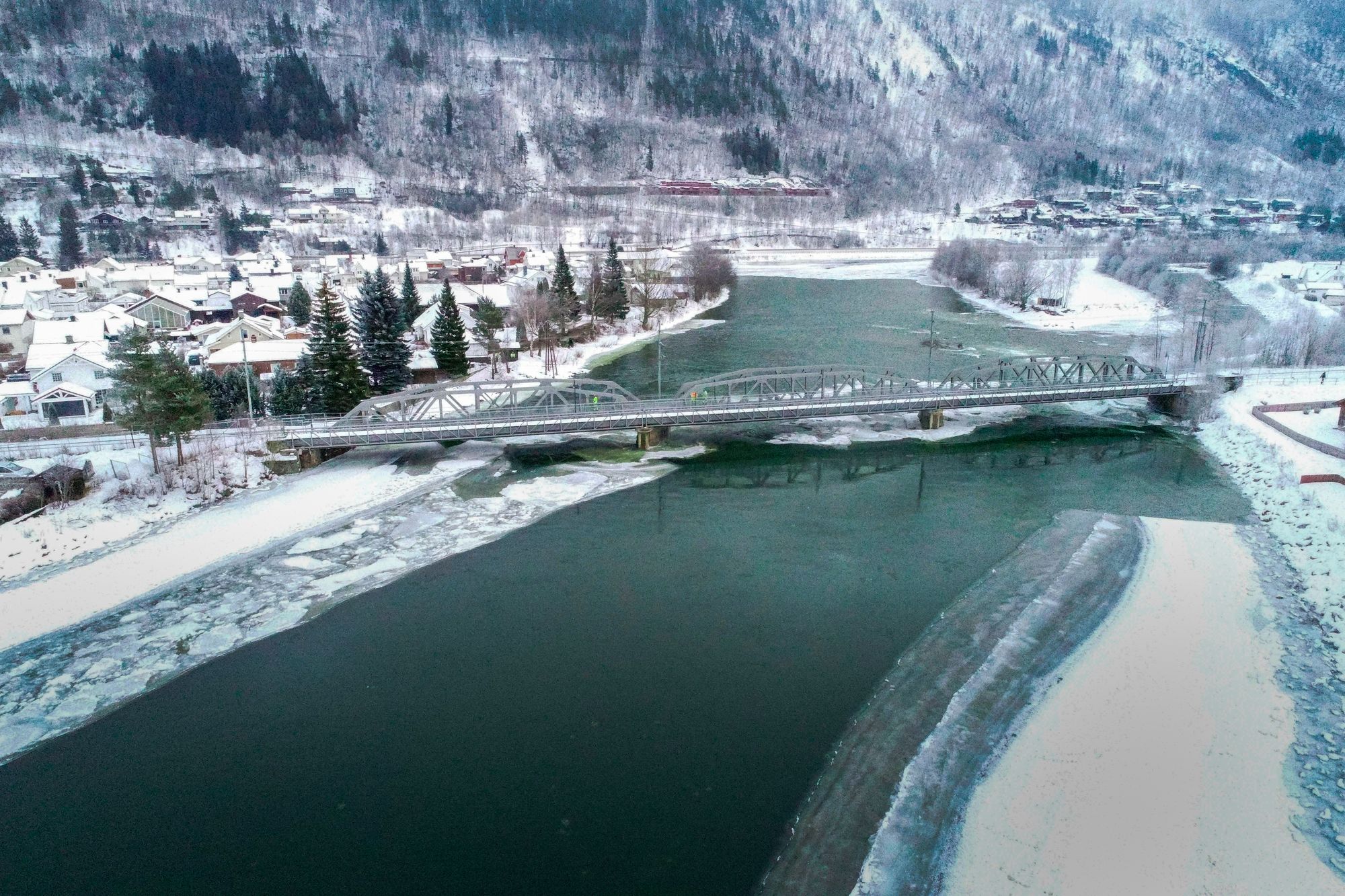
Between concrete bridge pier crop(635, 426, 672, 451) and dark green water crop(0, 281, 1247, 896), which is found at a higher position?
concrete bridge pier crop(635, 426, 672, 451)

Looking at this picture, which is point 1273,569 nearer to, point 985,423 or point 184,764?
point 985,423

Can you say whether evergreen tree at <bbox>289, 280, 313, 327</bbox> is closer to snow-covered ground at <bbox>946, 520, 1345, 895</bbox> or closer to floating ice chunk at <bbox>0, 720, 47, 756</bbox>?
floating ice chunk at <bbox>0, 720, 47, 756</bbox>

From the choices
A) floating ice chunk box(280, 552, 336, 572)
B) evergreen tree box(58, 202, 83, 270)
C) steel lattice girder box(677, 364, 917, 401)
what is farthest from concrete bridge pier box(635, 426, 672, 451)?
evergreen tree box(58, 202, 83, 270)

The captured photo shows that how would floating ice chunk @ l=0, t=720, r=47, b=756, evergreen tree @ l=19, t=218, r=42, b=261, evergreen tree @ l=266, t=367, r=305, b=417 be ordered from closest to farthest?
floating ice chunk @ l=0, t=720, r=47, b=756
evergreen tree @ l=266, t=367, r=305, b=417
evergreen tree @ l=19, t=218, r=42, b=261

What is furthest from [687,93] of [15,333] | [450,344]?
[450,344]

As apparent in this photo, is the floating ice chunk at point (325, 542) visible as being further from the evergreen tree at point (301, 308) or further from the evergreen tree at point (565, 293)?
the evergreen tree at point (301, 308)

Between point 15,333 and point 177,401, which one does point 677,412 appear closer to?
point 177,401
